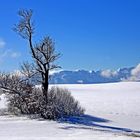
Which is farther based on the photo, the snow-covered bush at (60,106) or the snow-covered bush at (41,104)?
the snow-covered bush at (41,104)

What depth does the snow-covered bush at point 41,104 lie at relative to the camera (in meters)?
38.2

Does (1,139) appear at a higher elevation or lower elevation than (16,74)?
lower

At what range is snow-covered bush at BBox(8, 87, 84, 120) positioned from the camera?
125 feet

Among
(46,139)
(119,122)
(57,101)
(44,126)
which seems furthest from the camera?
(119,122)

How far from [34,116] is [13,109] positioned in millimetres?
4203

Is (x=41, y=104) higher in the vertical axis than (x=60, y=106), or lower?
higher

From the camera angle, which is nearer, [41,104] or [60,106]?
[41,104]

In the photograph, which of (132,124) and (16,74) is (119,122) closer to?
(132,124)

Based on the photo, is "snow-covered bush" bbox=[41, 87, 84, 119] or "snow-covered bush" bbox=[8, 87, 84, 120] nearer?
"snow-covered bush" bbox=[41, 87, 84, 119]

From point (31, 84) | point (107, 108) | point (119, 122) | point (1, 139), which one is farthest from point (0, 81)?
point (107, 108)

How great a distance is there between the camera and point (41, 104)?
127ft

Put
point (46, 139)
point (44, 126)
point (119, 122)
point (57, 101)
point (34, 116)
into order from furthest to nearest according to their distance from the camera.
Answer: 1. point (119, 122)
2. point (57, 101)
3. point (34, 116)
4. point (44, 126)
5. point (46, 139)

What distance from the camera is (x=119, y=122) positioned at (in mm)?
43656

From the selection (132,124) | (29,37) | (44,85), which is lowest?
(132,124)
